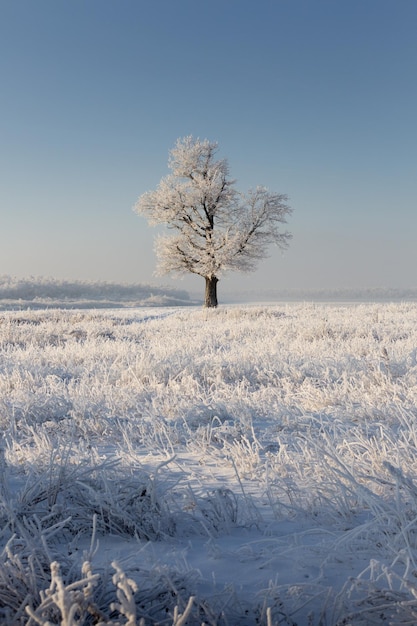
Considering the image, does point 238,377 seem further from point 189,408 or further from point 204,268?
point 204,268

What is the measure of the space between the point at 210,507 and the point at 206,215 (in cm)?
2677

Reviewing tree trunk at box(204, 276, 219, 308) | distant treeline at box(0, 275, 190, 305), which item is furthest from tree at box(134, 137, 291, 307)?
distant treeline at box(0, 275, 190, 305)

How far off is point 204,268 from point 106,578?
2593cm

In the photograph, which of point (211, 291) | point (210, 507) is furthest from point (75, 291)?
point (210, 507)

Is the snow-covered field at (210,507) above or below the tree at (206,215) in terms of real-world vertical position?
below

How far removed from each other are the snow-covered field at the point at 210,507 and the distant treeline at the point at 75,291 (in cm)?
4058

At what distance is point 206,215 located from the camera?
92.3 ft

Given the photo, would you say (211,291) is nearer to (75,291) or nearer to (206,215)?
(206,215)

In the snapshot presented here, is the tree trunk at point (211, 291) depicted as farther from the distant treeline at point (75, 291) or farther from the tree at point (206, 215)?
the distant treeline at point (75, 291)

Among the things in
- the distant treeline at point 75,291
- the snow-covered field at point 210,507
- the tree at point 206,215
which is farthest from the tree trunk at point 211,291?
the snow-covered field at point 210,507

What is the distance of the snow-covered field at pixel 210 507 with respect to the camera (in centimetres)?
137

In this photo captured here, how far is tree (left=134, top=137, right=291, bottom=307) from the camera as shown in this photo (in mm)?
27281

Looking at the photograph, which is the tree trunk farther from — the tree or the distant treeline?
the distant treeline

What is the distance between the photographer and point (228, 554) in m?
1.81
